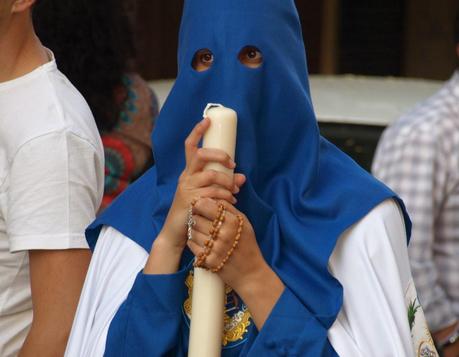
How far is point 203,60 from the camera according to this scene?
299 centimetres

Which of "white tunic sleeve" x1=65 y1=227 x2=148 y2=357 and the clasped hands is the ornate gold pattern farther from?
"white tunic sleeve" x1=65 y1=227 x2=148 y2=357

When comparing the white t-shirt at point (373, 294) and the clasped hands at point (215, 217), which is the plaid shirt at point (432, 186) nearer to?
the white t-shirt at point (373, 294)

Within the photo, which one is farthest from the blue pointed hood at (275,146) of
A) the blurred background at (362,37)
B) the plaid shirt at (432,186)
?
the blurred background at (362,37)

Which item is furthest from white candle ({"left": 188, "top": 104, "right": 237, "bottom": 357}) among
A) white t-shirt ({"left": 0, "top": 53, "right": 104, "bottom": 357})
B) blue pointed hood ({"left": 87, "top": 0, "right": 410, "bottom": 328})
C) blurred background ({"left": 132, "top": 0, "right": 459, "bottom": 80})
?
blurred background ({"left": 132, "top": 0, "right": 459, "bottom": 80})

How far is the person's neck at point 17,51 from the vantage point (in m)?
3.29

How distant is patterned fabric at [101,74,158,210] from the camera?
14.9 feet

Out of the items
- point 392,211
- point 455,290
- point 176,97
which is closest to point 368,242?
point 392,211

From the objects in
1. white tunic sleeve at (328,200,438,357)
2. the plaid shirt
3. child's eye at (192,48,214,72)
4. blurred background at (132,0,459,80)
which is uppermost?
child's eye at (192,48,214,72)

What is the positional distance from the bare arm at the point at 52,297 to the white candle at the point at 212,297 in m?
0.55

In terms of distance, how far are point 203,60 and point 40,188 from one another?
1.69ft

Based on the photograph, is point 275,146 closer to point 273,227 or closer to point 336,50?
point 273,227

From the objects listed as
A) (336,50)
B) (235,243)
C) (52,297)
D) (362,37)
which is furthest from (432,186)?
(362,37)

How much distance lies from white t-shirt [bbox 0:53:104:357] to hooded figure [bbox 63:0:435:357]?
0.79ft

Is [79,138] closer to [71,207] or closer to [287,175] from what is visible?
[71,207]
